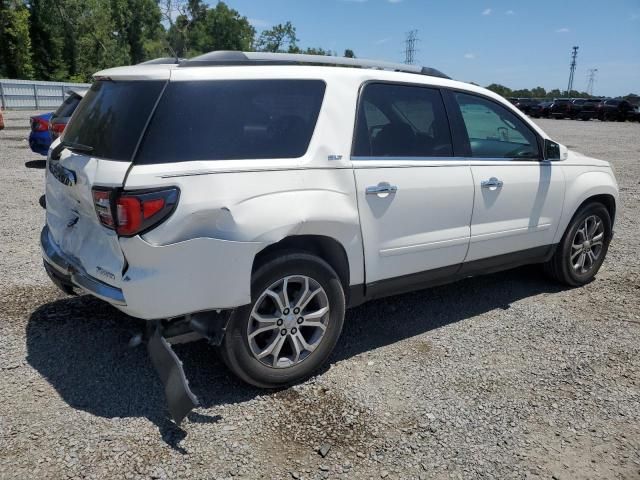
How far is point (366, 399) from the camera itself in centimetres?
334

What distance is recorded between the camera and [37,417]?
9.82 feet

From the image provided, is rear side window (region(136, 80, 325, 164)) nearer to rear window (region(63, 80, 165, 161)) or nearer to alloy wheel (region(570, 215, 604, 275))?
rear window (region(63, 80, 165, 161))

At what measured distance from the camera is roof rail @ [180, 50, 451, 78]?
3189 millimetres

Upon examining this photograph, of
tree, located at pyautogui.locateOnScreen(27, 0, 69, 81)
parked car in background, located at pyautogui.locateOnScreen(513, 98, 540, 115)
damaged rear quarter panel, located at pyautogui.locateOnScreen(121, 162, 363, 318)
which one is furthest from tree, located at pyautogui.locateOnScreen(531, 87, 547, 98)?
damaged rear quarter panel, located at pyautogui.locateOnScreen(121, 162, 363, 318)

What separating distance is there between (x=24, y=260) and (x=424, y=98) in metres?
4.14

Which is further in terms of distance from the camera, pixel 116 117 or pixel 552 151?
pixel 552 151

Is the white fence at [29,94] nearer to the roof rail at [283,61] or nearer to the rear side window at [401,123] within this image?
the roof rail at [283,61]

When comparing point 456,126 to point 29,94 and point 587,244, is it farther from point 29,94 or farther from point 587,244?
point 29,94

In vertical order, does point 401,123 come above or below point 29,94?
below

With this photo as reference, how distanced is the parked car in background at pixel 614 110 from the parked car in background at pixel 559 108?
9.42 feet

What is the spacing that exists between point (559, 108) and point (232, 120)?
48015 mm

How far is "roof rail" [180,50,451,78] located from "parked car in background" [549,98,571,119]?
45.8m

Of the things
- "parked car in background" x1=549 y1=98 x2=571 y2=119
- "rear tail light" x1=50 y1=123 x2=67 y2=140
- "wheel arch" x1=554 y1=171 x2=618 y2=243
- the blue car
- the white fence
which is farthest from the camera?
"parked car in background" x1=549 y1=98 x2=571 y2=119

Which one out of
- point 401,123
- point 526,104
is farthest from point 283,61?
point 526,104
